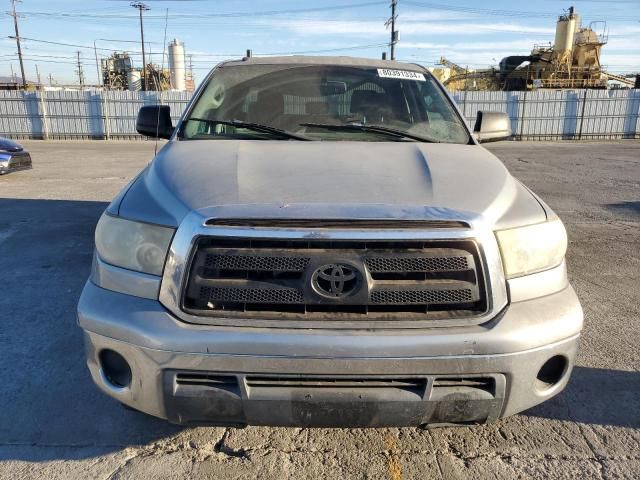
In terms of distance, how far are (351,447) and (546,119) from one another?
2578 centimetres

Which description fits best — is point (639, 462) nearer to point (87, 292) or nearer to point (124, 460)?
point (124, 460)

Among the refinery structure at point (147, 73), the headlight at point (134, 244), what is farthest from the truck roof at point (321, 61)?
the refinery structure at point (147, 73)

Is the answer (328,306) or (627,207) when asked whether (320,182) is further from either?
(627,207)

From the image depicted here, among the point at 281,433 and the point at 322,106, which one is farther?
the point at 322,106

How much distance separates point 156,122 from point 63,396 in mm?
2009

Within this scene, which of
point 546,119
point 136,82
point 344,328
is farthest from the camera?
point 136,82

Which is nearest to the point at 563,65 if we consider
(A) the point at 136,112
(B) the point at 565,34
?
(B) the point at 565,34

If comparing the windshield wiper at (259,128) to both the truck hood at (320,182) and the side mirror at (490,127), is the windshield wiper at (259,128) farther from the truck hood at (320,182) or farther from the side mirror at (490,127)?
the side mirror at (490,127)

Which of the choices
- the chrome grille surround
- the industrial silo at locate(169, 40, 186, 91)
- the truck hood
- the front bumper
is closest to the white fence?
the industrial silo at locate(169, 40, 186, 91)

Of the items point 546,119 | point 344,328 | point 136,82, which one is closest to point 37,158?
point 344,328

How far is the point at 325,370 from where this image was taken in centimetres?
189

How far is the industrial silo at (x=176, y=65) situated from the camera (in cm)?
4503

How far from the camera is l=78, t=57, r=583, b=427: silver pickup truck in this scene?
1.90 meters

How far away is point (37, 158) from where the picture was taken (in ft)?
52.3
